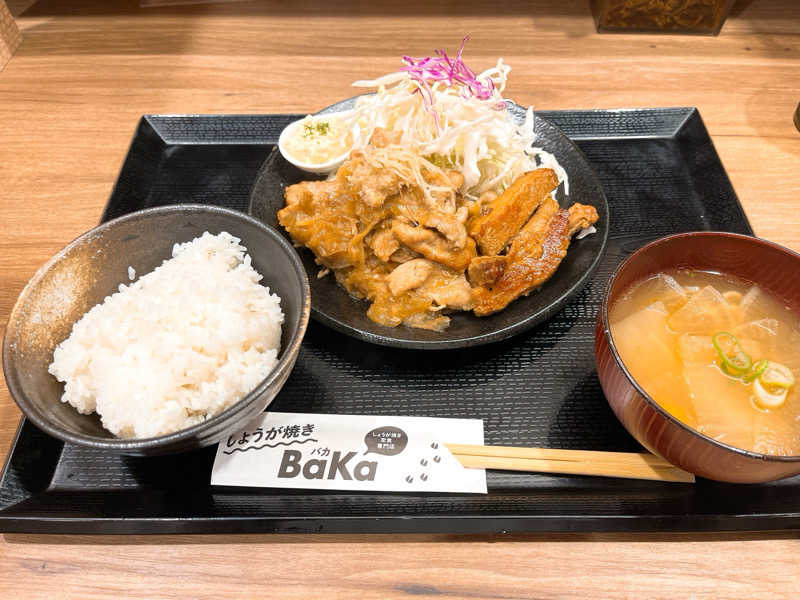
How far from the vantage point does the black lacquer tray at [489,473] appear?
1.55 m

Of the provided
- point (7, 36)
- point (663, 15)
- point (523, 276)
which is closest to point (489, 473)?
point (523, 276)

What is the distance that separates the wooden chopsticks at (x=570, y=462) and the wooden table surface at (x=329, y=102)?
0.19m

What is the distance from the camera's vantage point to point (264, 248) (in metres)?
1.86

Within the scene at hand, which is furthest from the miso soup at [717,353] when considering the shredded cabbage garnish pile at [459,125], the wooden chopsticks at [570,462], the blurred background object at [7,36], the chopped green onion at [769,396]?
the blurred background object at [7,36]

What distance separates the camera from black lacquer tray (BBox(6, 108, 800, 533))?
5.10ft

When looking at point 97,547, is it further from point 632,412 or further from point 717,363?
point 717,363

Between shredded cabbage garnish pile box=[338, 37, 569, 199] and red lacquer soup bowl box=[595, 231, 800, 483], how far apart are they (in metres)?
0.83

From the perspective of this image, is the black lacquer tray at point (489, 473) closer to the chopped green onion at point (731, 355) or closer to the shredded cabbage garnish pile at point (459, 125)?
the chopped green onion at point (731, 355)

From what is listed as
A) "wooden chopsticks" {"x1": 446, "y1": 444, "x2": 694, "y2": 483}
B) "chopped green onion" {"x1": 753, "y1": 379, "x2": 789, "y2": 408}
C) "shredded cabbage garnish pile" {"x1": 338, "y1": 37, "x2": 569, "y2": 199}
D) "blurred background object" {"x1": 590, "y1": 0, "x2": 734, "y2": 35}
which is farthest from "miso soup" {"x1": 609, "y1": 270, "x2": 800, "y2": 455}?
"blurred background object" {"x1": 590, "y1": 0, "x2": 734, "y2": 35}

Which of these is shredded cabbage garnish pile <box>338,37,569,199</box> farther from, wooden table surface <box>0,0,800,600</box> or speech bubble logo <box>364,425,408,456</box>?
speech bubble logo <box>364,425,408,456</box>

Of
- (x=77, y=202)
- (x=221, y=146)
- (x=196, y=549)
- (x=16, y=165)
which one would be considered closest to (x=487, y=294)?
(x=196, y=549)

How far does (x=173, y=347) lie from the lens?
1606mm

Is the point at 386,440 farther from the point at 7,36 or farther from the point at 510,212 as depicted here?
the point at 7,36

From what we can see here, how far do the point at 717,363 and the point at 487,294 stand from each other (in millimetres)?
779
